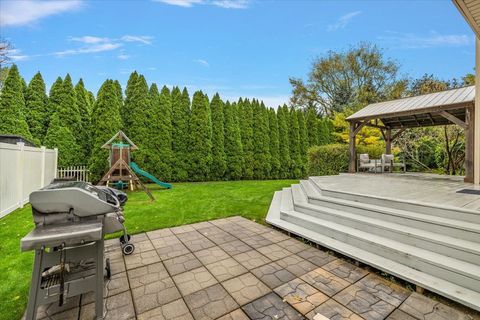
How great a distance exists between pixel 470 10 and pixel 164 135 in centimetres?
1035

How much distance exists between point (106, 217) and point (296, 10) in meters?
13.8

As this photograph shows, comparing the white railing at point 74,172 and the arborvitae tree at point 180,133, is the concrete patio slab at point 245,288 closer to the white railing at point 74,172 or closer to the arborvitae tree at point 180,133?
the arborvitae tree at point 180,133

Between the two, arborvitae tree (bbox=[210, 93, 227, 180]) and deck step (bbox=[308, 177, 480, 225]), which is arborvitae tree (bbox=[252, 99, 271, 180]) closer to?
arborvitae tree (bbox=[210, 93, 227, 180])

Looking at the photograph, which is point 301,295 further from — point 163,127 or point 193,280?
point 163,127

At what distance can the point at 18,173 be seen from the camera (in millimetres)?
5102

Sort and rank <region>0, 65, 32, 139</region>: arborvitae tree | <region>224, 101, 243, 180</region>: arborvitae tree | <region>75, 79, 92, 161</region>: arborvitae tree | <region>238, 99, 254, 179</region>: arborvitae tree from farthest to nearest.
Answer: <region>238, 99, 254, 179</region>: arborvitae tree → <region>224, 101, 243, 180</region>: arborvitae tree → <region>75, 79, 92, 161</region>: arborvitae tree → <region>0, 65, 32, 139</region>: arborvitae tree

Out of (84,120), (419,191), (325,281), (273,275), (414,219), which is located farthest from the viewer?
(84,120)

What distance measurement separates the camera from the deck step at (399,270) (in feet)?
6.38

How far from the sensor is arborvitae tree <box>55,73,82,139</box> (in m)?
9.31

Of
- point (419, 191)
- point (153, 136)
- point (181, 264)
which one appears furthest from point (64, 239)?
point (153, 136)

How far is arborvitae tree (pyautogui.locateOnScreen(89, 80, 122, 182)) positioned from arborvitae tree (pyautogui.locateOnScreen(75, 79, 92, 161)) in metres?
0.40

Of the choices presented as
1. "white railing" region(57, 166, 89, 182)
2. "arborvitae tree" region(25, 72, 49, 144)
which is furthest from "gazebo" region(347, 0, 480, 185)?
"arborvitae tree" region(25, 72, 49, 144)

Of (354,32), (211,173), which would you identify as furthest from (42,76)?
(354,32)

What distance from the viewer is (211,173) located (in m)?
11.6
